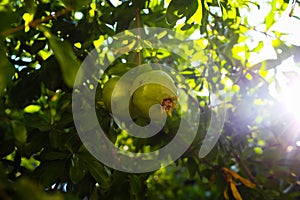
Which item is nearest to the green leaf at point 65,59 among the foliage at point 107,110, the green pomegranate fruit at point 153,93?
the foliage at point 107,110

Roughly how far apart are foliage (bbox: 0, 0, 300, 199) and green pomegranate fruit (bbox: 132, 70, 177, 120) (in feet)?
0.25

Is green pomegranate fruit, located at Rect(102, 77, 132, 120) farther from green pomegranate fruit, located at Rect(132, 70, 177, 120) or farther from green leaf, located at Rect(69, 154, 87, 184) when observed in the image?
green leaf, located at Rect(69, 154, 87, 184)

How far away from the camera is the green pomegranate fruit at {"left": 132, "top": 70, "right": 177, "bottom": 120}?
1025 mm

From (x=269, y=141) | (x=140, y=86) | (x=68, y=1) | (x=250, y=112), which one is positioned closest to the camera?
(x=68, y=1)

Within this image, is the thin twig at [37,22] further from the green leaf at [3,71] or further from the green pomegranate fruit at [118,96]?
the green pomegranate fruit at [118,96]

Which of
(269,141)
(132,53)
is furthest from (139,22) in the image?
(269,141)

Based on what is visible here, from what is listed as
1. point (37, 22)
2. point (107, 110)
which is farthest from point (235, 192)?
point (37, 22)

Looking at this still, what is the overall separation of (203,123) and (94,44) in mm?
482

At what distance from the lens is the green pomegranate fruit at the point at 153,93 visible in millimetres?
1025

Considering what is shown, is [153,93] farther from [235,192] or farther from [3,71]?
[235,192]

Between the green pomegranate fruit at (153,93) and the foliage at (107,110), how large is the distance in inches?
3.0

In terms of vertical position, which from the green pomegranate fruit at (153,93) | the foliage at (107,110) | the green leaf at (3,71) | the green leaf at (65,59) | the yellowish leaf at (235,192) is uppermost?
the green leaf at (65,59)

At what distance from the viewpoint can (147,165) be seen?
4.25ft

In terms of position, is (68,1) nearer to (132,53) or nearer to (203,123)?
(132,53)
